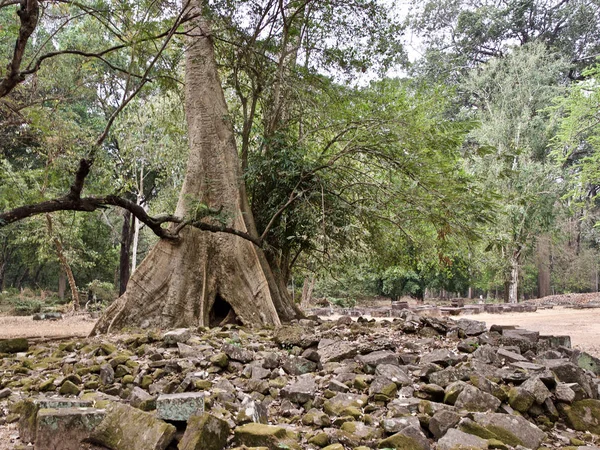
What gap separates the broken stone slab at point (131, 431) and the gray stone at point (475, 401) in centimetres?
196

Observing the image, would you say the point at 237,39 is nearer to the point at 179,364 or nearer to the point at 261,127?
the point at 261,127

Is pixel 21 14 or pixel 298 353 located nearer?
pixel 21 14

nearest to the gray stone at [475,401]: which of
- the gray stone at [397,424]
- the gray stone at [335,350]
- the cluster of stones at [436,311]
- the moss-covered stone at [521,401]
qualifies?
the moss-covered stone at [521,401]

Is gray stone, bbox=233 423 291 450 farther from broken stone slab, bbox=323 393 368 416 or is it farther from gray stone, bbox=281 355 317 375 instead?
gray stone, bbox=281 355 317 375

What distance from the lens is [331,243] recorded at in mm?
7047

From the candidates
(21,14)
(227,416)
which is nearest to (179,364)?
(227,416)

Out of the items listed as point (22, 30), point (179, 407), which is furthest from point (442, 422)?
point (22, 30)

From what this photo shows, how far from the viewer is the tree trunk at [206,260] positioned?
20.1 ft

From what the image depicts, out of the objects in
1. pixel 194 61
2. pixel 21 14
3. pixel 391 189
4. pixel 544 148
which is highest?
pixel 544 148

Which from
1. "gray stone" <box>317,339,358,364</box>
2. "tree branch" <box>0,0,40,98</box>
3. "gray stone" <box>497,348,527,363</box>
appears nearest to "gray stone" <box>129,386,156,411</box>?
"gray stone" <box>317,339,358,364</box>

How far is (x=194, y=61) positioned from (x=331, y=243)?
3819 mm

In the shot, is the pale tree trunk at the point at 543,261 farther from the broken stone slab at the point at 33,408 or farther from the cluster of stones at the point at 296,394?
the broken stone slab at the point at 33,408

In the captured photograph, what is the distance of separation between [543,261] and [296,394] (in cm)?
2893

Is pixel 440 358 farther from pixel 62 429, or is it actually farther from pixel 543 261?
pixel 543 261
